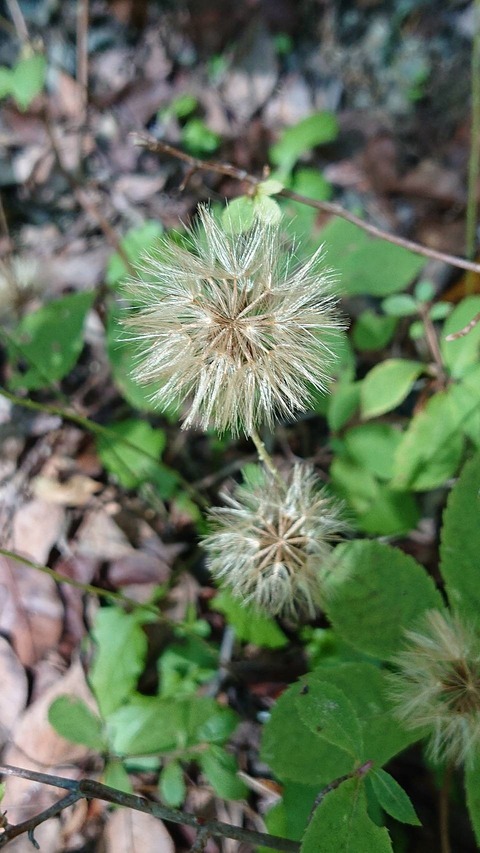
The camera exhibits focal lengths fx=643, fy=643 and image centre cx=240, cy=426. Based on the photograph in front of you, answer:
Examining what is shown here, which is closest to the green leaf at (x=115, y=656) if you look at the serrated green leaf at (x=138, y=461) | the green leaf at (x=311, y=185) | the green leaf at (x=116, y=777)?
the green leaf at (x=116, y=777)

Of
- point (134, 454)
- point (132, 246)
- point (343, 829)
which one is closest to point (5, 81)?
point (132, 246)

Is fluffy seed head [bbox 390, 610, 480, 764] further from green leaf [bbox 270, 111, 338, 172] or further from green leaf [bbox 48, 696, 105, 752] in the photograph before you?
green leaf [bbox 270, 111, 338, 172]

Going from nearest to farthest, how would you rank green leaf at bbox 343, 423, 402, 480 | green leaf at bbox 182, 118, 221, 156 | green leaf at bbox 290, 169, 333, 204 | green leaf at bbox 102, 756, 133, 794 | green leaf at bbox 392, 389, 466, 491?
1. green leaf at bbox 102, 756, 133, 794
2. green leaf at bbox 392, 389, 466, 491
3. green leaf at bbox 343, 423, 402, 480
4. green leaf at bbox 290, 169, 333, 204
5. green leaf at bbox 182, 118, 221, 156

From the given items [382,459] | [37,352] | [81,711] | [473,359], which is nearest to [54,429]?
[37,352]

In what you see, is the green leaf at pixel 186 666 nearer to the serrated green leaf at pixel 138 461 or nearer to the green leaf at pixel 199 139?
the serrated green leaf at pixel 138 461

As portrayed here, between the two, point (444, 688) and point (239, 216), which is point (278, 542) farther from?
point (239, 216)

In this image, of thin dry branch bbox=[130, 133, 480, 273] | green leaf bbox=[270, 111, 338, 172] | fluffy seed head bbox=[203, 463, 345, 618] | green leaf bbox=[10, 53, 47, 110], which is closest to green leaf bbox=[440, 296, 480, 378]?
thin dry branch bbox=[130, 133, 480, 273]
